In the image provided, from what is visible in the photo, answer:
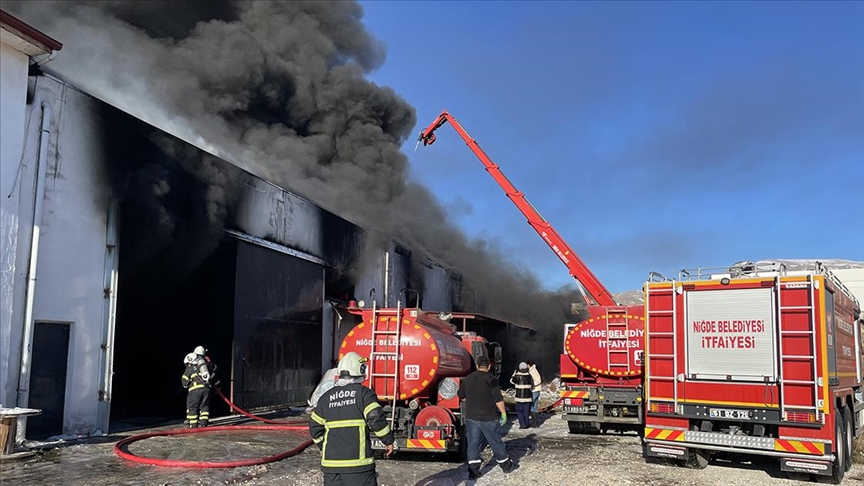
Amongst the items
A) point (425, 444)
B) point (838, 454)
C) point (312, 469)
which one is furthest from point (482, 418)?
point (838, 454)

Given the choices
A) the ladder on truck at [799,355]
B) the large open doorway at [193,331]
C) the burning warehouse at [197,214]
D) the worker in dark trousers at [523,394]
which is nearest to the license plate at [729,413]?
the ladder on truck at [799,355]

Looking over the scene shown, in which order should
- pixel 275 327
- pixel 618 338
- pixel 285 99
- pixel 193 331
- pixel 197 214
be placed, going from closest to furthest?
pixel 618 338 → pixel 197 214 → pixel 193 331 → pixel 275 327 → pixel 285 99

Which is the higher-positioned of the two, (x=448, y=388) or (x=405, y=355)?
(x=405, y=355)

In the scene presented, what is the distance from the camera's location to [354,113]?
2666 cm

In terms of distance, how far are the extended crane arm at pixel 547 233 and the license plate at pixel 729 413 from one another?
8.26m

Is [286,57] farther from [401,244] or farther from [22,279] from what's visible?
[22,279]

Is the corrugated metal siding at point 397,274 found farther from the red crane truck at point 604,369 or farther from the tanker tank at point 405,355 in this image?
the tanker tank at point 405,355

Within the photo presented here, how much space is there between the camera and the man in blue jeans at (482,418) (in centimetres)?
764

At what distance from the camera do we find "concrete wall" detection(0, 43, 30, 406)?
860 cm

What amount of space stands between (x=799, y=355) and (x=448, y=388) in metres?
4.22

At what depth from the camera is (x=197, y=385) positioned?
1079cm

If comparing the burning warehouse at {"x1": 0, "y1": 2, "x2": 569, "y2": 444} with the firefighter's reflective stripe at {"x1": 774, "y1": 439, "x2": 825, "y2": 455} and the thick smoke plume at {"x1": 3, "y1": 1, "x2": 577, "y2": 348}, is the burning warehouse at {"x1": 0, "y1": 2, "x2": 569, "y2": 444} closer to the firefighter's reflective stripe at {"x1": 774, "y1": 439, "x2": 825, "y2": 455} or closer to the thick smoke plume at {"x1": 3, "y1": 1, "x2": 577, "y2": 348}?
the thick smoke plume at {"x1": 3, "y1": 1, "x2": 577, "y2": 348}

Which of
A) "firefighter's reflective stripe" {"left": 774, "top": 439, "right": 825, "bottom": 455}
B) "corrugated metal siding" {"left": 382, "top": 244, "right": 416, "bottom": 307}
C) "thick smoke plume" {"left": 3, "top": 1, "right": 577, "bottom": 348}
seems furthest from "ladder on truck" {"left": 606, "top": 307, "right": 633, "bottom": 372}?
"thick smoke plume" {"left": 3, "top": 1, "right": 577, "bottom": 348}

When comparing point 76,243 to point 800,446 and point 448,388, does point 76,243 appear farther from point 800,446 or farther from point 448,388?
point 800,446
